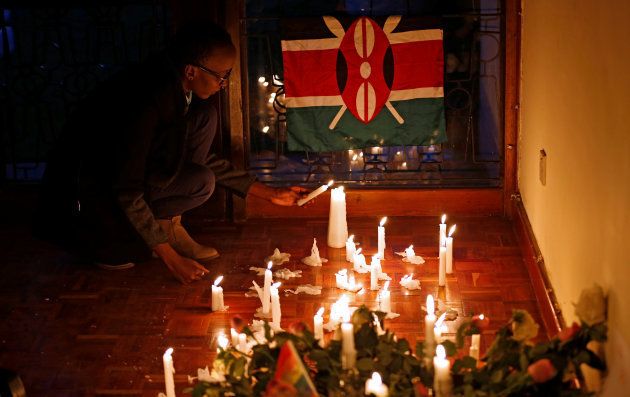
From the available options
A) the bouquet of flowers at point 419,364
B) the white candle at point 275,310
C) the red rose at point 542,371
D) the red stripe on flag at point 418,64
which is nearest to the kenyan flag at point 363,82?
the red stripe on flag at point 418,64

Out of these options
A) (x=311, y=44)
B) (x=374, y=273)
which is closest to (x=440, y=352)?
(x=374, y=273)

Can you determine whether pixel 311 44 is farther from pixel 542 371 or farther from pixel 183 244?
pixel 542 371

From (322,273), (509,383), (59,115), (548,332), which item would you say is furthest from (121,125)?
(59,115)

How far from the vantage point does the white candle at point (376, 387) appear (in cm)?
257

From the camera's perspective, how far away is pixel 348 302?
4.23m

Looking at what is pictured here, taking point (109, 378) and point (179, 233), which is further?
point (179, 233)

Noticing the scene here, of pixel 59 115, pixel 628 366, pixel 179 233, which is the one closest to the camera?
pixel 628 366

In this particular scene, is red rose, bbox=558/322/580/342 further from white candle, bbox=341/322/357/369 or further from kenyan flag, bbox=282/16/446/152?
kenyan flag, bbox=282/16/446/152

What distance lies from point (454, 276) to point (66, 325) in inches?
69.0

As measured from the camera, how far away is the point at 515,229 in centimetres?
507

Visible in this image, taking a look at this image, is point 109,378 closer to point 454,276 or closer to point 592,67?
point 454,276

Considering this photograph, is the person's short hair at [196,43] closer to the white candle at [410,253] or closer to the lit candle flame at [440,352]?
the white candle at [410,253]

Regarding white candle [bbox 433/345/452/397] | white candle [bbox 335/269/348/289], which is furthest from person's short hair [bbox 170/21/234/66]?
white candle [bbox 433/345/452/397]

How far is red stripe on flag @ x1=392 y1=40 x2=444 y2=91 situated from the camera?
5129 mm
